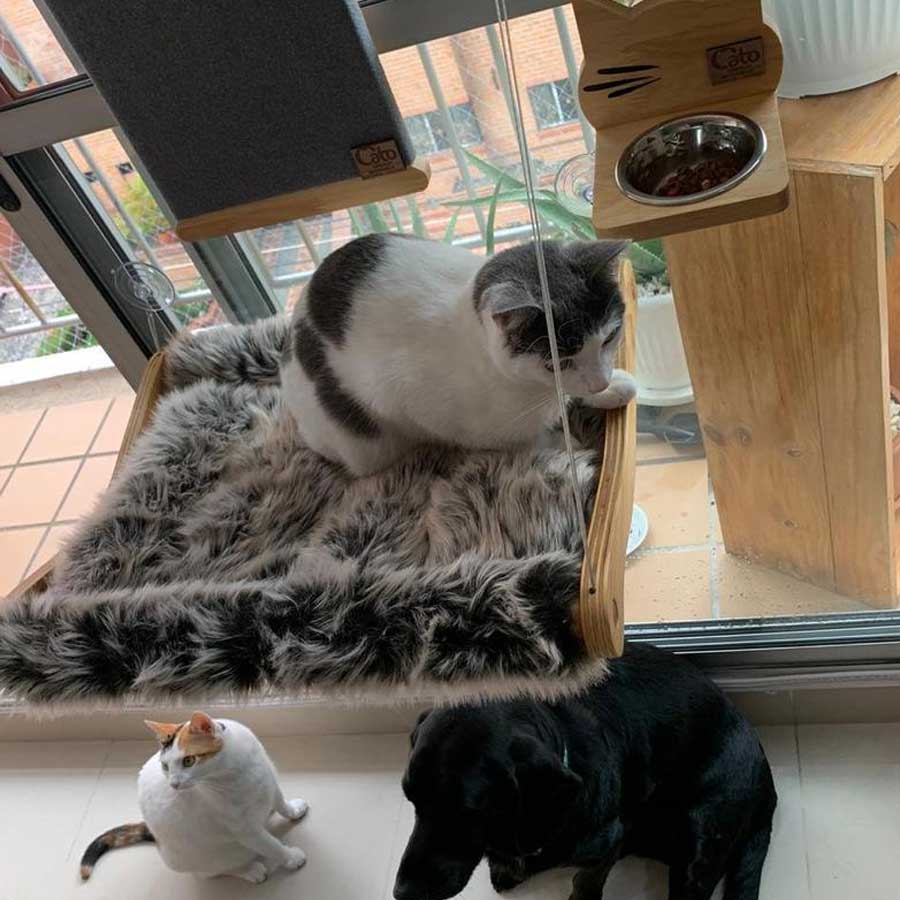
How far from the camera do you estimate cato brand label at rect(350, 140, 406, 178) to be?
1177 mm

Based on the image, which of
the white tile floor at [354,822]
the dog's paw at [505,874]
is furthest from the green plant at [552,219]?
the dog's paw at [505,874]

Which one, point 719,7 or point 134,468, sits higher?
point 719,7

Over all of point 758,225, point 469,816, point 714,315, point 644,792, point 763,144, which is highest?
point 763,144

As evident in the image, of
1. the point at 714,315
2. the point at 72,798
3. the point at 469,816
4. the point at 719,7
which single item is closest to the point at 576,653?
the point at 469,816

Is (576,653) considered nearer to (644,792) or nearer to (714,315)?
(644,792)

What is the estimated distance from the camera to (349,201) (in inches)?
48.9

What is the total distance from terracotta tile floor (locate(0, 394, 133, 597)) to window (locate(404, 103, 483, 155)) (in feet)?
3.15

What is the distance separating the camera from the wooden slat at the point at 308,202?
3.97 feet

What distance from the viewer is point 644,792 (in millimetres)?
1189

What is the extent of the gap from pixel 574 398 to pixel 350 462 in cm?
30

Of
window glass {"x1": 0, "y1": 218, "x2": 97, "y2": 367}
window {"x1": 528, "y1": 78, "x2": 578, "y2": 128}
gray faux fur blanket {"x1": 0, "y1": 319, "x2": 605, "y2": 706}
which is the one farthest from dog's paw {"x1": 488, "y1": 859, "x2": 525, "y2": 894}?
A: window glass {"x1": 0, "y1": 218, "x2": 97, "y2": 367}

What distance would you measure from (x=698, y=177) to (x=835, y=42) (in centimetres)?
21

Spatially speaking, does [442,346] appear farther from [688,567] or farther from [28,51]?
[28,51]

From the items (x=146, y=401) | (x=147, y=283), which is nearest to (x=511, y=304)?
(x=146, y=401)
